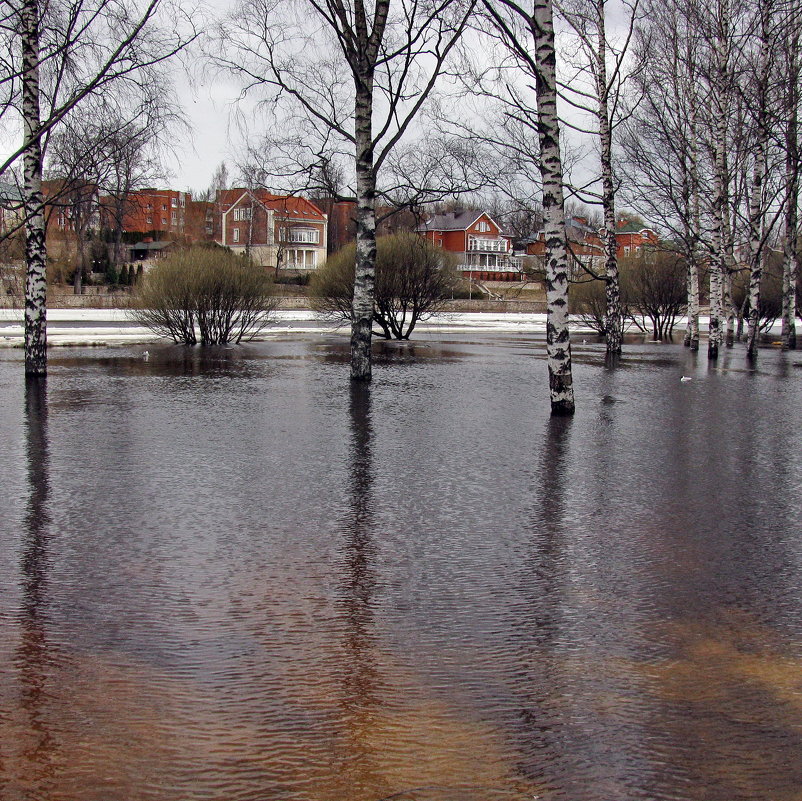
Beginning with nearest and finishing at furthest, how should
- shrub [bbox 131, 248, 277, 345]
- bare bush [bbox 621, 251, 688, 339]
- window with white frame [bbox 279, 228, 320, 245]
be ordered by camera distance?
shrub [bbox 131, 248, 277, 345], bare bush [bbox 621, 251, 688, 339], window with white frame [bbox 279, 228, 320, 245]

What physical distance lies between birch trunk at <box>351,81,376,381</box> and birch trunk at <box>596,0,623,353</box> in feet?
33.5

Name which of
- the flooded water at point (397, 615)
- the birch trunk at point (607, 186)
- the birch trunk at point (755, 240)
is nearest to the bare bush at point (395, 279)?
the birch trunk at point (607, 186)

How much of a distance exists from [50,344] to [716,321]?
1836cm

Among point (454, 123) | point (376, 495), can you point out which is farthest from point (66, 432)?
point (454, 123)

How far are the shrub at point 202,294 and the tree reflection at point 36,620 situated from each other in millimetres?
16229

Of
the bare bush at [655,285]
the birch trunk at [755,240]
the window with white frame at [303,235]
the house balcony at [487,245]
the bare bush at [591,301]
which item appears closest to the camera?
the birch trunk at [755,240]

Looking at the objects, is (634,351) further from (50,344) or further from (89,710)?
(89,710)

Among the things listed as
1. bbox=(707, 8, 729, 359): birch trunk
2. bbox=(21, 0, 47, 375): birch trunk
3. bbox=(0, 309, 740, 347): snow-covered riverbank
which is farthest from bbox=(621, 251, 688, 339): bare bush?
bbox=(21, 0, 47, 375): birch trunk

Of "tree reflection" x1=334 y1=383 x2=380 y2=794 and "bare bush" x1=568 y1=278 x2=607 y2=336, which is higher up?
"bare bush" x1=568 y1=278 x2=607 y2=336

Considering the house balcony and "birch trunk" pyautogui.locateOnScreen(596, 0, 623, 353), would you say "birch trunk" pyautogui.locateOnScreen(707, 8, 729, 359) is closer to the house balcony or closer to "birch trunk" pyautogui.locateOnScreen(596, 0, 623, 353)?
"birch trunk" pyautogui.locateOnScreen(596, 0, 623, 353)

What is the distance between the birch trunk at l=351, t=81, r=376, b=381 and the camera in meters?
17.1

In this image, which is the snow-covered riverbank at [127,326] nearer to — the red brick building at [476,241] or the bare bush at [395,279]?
the bare bush at [395,279]

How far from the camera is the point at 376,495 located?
26.2ft

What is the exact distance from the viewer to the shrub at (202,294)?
25.4 meters
